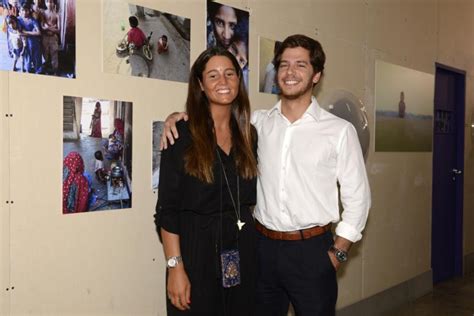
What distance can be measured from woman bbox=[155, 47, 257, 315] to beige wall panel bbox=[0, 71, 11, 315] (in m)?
0.55

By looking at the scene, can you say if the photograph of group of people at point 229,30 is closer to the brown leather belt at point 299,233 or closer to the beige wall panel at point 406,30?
the brown leather belt at point 299,233

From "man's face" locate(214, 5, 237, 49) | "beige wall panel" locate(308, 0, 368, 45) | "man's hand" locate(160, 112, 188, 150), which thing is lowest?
"man's hand" locate(160, 112, 188, 150)

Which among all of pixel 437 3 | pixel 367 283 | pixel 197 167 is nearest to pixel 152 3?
pixel 197 167

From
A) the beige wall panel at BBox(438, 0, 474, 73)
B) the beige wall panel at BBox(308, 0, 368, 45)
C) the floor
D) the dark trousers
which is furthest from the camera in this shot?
the beige wall panel at BBox(438, 0, 474, 73)

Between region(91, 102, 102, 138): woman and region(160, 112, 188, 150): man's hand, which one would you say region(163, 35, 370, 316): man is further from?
region(91, 102, 102, 138): woman

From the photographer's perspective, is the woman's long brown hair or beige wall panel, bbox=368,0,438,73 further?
beige wall panel, bbox=368,0,438,73

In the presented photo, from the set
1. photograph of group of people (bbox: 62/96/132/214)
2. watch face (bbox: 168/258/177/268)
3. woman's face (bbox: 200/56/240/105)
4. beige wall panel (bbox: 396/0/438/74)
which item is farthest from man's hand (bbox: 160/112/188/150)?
beige wall panel (bbox: 396/0/438/74)

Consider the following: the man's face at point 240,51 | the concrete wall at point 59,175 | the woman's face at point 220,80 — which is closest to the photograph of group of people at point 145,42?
the concrete wall at point 59,175

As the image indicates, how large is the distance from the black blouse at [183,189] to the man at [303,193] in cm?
30

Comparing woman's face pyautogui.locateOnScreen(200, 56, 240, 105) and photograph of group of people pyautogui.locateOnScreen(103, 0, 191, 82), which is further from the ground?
photograph of group of people pyautogui.locateOnScreen(103, 0, 191, 82)

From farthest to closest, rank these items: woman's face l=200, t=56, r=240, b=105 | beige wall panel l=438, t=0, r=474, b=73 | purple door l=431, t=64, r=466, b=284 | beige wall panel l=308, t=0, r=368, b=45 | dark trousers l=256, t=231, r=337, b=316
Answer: purple door l=431, t=64, r=466, b=284, beige wall panel l=438, t=0, r=474, b=73, beige wall panel l=308, t=0, r=368, b=45, dark trousers l=256, t=231, r=337, b=316, woman's face l=200, t=56, r=240, b=105

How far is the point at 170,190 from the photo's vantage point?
5.75 feet

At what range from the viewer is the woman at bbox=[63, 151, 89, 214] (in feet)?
6.34

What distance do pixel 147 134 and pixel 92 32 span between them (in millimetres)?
504
